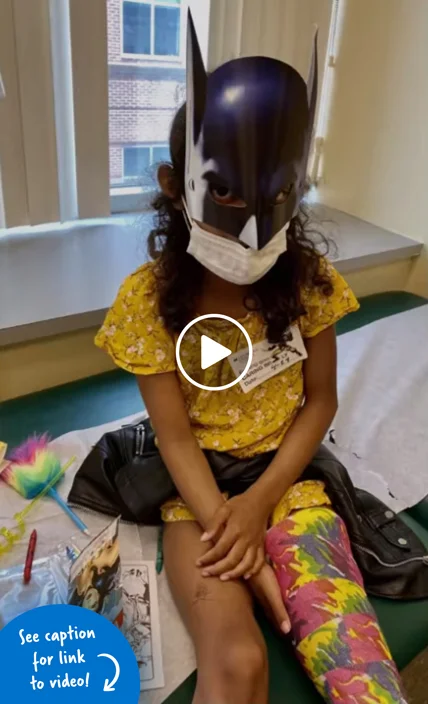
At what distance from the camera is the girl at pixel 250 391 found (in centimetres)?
76

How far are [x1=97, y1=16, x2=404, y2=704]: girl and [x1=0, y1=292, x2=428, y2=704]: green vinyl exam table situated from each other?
5 cm

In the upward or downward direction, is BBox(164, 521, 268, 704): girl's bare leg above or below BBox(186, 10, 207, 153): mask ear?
below

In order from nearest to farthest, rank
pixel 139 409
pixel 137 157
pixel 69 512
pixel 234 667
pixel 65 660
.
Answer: pixel 65 660
pixel 234 667
pixel 69 512
pixel 139 409
pixel 137 157

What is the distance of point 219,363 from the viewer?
955 mm

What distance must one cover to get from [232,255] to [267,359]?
189 millimetres

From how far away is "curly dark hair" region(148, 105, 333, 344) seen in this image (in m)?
0.91

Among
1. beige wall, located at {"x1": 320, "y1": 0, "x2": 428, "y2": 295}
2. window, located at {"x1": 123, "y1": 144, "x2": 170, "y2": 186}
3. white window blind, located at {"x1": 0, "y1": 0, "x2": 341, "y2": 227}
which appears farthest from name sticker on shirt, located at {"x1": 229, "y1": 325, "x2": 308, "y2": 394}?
beige wall, located at {"x1": 320, "y1": 0, "x2": 428, "y2": 295}

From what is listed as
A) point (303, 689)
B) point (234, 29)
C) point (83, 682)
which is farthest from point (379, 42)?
point (83, 682)

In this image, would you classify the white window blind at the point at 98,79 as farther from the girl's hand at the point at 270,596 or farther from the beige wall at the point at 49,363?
the girl's hand at the point at 270,596

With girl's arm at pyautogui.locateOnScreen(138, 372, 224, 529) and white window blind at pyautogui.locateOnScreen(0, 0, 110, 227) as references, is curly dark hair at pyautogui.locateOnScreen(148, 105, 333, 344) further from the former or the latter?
white window blind at pyautogui.locateOnScreen(0, 0, 110, 227)

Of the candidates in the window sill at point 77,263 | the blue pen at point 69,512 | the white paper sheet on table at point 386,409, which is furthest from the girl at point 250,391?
the window sill at point 77,263

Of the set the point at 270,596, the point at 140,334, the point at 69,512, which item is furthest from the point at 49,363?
the point at 270,596

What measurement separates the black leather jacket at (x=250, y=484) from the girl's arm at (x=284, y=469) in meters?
0.05

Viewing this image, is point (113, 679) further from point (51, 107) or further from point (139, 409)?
point (51, 107)
